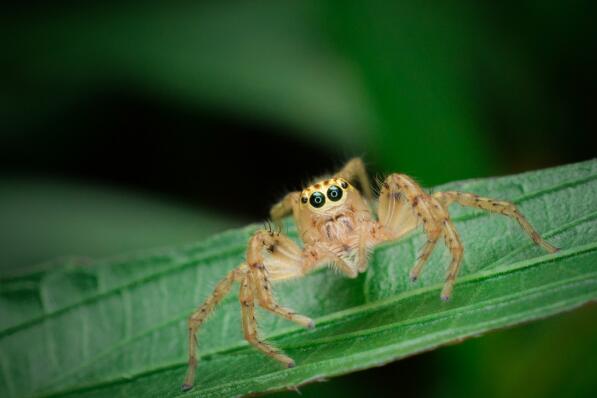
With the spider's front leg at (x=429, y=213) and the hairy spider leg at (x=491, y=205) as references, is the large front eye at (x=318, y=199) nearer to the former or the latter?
the spider's front leg at (x=429, y=213)

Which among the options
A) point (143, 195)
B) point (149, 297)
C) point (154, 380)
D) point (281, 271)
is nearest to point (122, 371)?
point (154, 380)

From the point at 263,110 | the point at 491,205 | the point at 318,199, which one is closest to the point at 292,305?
the point at 318,199

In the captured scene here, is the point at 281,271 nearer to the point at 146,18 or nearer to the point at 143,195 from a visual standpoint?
the point at 143,195

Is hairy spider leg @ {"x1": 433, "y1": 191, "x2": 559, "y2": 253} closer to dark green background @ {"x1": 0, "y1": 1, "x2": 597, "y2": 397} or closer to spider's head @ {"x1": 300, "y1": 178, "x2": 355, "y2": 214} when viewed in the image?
spider's head @ {"x1": 300, "y1": 178, "x2": 355, "y2": 214}

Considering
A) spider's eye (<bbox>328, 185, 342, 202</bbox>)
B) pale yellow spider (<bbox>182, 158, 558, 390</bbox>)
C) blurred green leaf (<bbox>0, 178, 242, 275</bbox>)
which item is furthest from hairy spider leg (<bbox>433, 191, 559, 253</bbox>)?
blurred green leaf (<bbox>0, 178, 242, 275</bbox>)

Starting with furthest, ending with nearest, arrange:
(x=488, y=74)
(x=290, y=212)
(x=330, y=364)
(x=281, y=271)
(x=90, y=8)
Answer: (x=90, y=8) → (x=488, y=74) → (x=290, y=212) → (x=281, y=271) → (x=330, y=364)

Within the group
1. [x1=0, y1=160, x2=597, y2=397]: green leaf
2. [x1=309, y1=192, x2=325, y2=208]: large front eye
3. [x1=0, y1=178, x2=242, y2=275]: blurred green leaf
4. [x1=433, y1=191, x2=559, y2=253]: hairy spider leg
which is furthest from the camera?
[x1=0, y1=178, x2=242, y2=275]: blurred green leaf
